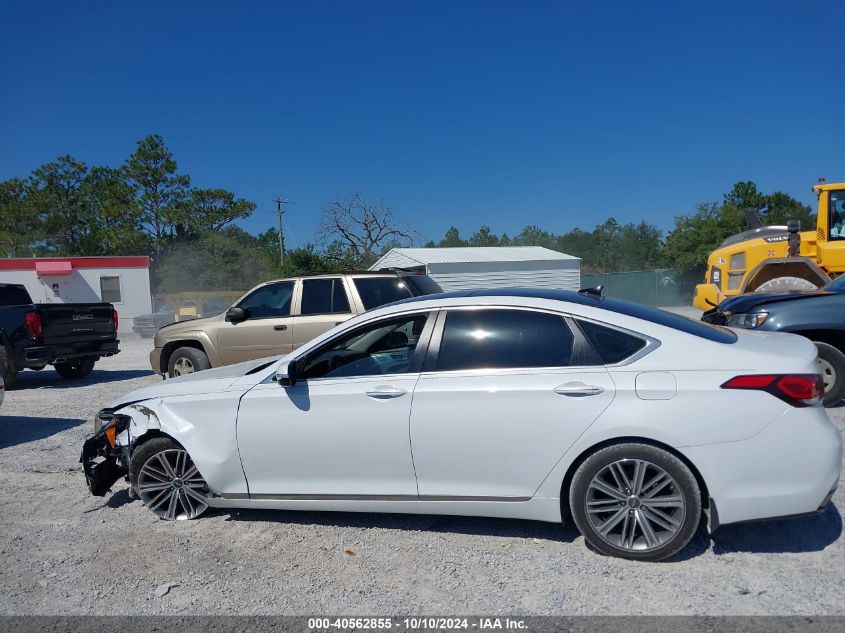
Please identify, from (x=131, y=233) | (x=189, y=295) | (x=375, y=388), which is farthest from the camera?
(x=131, y=233)

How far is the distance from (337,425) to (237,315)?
17.2 ft

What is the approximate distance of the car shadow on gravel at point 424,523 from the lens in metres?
4.00

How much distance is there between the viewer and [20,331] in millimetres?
10016

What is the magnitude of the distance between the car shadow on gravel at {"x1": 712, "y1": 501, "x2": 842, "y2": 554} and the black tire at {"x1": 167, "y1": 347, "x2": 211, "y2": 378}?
7.25 m

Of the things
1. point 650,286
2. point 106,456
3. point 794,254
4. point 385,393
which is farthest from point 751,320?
point 650,286

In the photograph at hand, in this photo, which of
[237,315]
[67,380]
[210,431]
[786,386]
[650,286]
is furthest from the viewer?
[650,286]

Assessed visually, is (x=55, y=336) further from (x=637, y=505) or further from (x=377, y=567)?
(x=637, y=505)

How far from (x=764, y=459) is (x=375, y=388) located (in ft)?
7.33

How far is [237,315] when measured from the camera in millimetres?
8641

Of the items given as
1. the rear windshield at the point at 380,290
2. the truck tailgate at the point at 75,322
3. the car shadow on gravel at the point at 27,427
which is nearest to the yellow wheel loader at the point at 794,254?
the rear windshield at the point at 380,290

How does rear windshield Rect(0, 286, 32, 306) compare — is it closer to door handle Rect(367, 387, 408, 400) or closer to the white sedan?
the white sedan

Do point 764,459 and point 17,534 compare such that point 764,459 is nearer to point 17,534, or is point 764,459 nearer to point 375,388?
point 375,388

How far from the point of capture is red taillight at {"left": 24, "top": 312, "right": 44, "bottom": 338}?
1004cm

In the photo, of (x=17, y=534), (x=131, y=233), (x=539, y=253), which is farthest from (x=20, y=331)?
(x=131, y=233)
